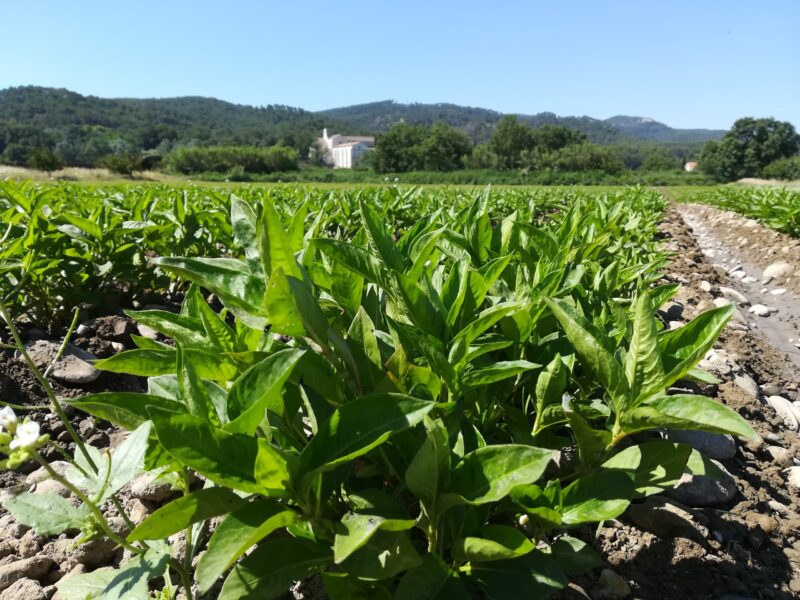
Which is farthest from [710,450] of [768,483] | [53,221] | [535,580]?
[53,221]

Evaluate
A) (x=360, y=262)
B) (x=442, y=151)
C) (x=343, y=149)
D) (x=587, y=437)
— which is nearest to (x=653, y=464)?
(x=587, y=437)

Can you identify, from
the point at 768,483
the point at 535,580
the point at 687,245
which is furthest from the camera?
the point at 687,245

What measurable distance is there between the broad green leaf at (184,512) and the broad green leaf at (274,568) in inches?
5.4

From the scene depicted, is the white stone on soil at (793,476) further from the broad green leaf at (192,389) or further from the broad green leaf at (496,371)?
the broad green leaf at (192,389)

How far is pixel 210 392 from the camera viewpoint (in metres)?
1.23

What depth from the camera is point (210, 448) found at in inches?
38.9

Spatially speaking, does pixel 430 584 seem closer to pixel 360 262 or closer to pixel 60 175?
pixel 360 262

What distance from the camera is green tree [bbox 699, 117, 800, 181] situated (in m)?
85.9

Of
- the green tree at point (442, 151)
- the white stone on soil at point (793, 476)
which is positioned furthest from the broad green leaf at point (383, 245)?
the green tree at point (442, 151)

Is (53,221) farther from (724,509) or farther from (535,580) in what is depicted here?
(724,509)

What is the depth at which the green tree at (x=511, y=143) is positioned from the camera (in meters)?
94.4

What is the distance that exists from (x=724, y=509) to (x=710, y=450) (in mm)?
381

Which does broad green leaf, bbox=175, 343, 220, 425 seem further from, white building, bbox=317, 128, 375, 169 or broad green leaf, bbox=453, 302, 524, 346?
white building, bbox=317, 128, 375, 169

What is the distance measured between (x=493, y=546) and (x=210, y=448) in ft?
1.80
